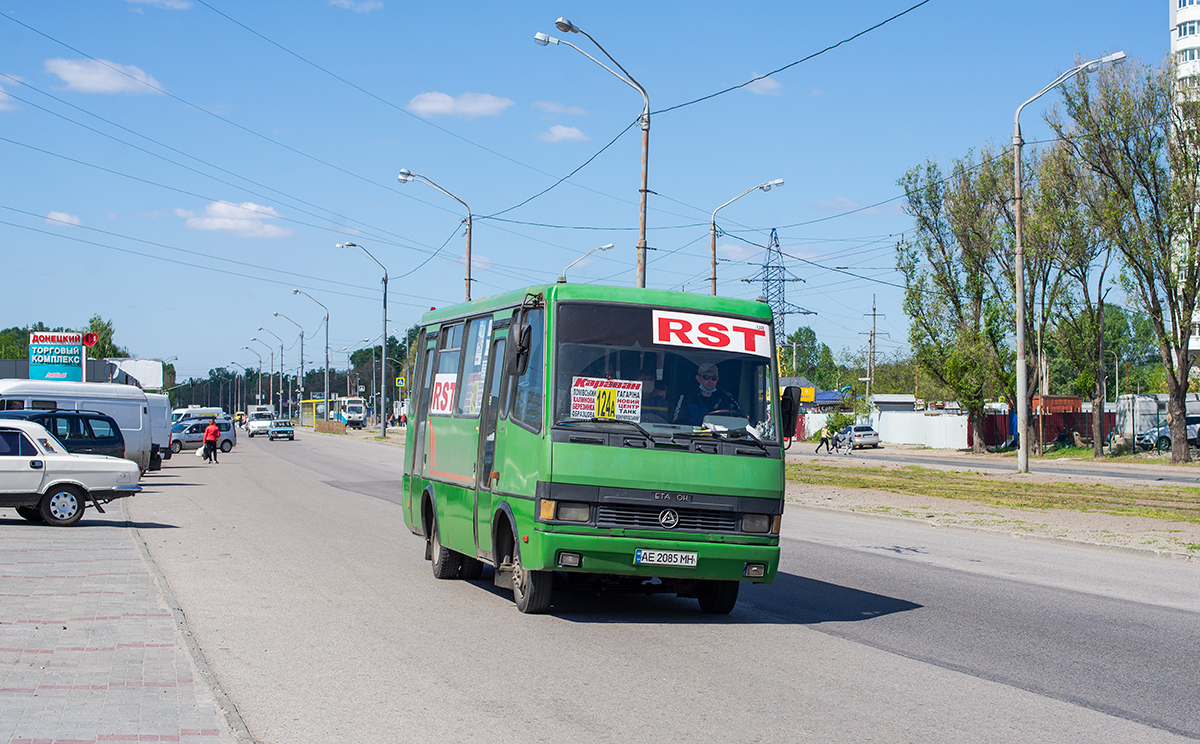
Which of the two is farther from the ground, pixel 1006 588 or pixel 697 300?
pixel 697 300

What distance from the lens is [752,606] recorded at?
414 inches

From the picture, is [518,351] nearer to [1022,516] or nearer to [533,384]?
[533,384]

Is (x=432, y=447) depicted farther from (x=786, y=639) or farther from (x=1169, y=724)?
(x=1169, y=724)

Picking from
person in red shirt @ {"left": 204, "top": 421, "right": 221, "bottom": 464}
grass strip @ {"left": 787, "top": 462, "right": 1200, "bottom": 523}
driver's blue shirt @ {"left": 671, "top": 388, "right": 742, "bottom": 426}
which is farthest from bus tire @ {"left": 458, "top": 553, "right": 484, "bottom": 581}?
person in red shirt @ {"left": 204, "top": 421, "right": 221, "bottom": 464}

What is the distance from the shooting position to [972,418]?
58094 mm

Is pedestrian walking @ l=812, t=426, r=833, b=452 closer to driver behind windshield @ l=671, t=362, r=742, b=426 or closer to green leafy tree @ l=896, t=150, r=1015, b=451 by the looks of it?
green leafy tree @ l=896, t=150, r=1015, b=451

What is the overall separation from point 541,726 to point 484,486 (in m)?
4.51

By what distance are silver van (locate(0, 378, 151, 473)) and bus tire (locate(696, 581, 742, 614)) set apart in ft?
75.8

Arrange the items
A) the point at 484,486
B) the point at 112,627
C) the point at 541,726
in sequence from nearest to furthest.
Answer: the point at 541,726, the point at 112,627, the point at 484,486

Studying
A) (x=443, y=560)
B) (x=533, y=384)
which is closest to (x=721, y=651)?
(x=533, y=384)

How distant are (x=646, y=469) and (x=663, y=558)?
71cm

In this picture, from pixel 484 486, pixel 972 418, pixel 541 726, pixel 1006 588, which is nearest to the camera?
pixel 541 726

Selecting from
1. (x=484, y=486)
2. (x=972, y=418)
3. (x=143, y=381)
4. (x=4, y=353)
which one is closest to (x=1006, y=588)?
(x=484, y=486)

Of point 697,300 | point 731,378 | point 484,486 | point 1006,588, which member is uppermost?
point 697,300
